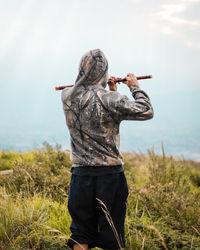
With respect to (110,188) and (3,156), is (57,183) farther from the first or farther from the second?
(3,156)

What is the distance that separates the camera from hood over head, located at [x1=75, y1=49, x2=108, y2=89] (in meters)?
3.02

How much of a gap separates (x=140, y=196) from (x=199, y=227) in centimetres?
106

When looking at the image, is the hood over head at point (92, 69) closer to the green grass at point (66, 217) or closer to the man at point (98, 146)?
the man at point (98, 146)

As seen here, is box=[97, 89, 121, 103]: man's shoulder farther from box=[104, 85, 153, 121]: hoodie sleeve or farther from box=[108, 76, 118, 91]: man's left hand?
box=[108, 76, 118, 91]: man's left hand

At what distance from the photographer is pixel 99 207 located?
312 cm

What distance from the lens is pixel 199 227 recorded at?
4523 mm

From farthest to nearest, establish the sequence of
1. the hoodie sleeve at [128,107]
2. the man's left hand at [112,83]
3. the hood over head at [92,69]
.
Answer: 1. the man's left hand at [112,83]
2. the hood over head at [92,69]
3. the hoodie sleeve at [128,107]

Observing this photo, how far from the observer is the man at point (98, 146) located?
2961 mm

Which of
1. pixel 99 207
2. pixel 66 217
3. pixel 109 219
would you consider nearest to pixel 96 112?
pixel 99 207

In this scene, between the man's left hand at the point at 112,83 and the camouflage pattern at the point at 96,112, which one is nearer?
the camouflage pattern at the point at 96,112

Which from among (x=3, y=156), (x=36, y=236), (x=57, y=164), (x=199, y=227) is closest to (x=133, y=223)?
(x=199, y=227)

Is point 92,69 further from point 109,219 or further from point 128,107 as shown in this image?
point 109,219

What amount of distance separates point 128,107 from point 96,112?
289 mm

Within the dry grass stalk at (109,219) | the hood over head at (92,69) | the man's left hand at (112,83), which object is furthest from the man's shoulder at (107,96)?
Result: the dry grass stalk at (109,219)
